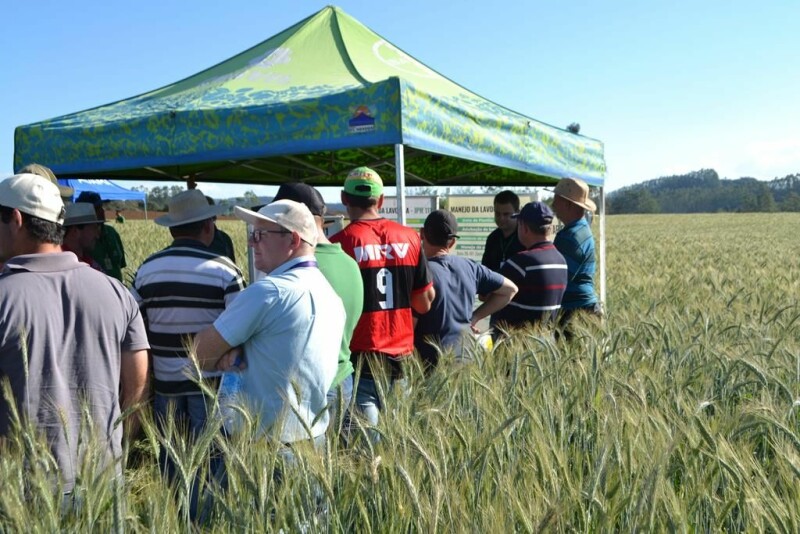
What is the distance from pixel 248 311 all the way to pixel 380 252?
3.46 feet

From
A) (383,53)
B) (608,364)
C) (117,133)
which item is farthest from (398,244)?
(383,53)

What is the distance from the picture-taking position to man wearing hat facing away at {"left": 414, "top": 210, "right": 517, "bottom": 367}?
3.35 m

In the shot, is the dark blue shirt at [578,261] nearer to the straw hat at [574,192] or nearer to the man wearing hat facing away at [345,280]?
the straw hat at [574,192]

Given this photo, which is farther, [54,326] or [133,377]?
[133,377]

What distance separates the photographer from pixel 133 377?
2.17m

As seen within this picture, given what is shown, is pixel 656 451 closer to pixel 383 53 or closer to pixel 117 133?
pixel 117 133

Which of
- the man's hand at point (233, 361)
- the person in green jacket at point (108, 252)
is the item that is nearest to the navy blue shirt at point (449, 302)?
the man's hand at point (233, 361)

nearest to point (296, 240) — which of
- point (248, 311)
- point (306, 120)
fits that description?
point (248, 311)

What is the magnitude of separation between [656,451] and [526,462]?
1.10ft

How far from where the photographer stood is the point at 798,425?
2.22m

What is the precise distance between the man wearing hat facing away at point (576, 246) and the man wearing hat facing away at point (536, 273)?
14.1 inches

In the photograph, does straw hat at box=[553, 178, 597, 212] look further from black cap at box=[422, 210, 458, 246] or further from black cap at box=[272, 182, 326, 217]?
black cap at box=[272, 182, 326, 217]

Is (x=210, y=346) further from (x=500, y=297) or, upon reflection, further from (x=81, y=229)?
(x=81, y=229)

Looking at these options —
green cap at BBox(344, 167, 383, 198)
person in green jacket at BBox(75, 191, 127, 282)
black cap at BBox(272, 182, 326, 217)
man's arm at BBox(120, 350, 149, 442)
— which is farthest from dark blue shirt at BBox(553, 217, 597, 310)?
person in green jacket at BBox(75, 191, 127, 282)
